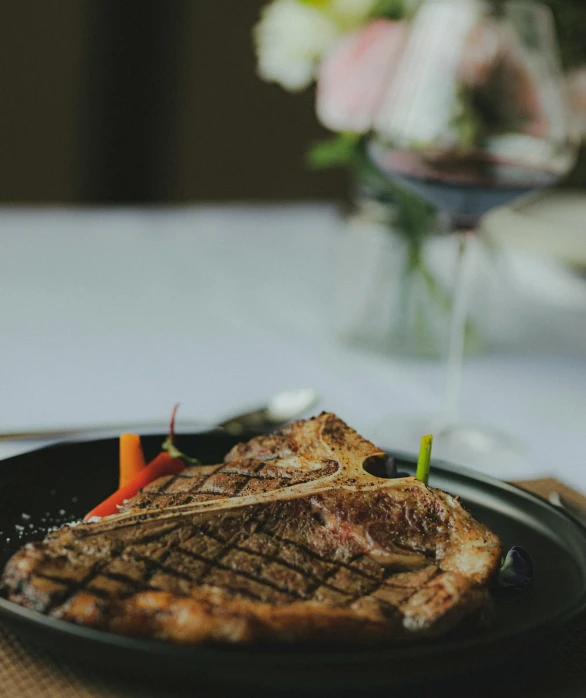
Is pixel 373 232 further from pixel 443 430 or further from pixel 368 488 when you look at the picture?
pixel 368 488

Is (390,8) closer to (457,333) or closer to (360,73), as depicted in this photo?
(360,73)

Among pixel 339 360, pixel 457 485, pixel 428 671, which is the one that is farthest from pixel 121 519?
pixel 339 360

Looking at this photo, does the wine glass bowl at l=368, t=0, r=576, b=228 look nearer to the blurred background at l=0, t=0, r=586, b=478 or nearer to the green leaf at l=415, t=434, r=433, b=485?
the blurred background at l=0, t=0, r=586, b=478

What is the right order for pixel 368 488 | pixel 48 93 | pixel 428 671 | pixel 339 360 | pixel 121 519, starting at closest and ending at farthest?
pixel 428 671 → pixel 121 519 → pixel 368 488 → pixel 339 360 → pixel 48 93

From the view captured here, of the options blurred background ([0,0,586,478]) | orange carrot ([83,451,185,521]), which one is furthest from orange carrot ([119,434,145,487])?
blurred background ([0,0,586,478])

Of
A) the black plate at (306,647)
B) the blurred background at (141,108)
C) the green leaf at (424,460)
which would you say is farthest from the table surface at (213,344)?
the blurred background at (141,108)

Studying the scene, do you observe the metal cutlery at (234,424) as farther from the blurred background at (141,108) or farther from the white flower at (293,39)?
the blurred background at (141,108)
